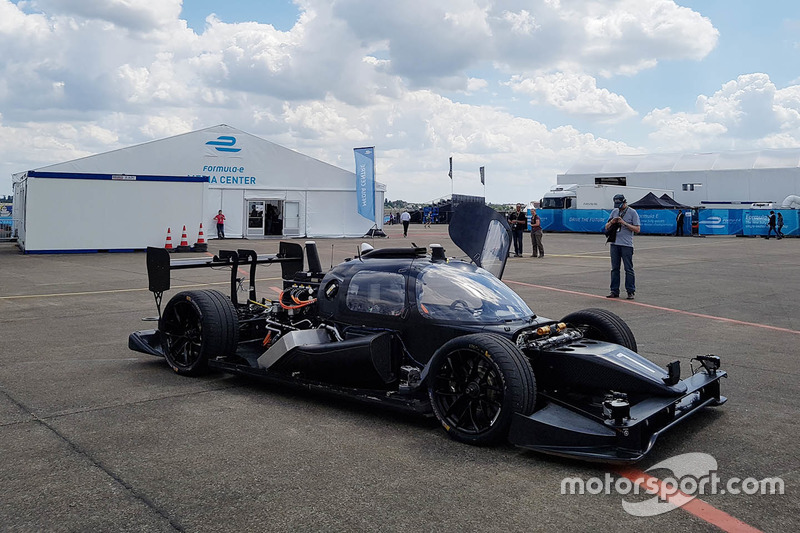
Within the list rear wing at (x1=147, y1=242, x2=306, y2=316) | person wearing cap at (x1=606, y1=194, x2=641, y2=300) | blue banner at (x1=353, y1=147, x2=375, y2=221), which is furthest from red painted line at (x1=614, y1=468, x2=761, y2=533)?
blue banner at (x1=353, y1=147, x2=375, y2=221)

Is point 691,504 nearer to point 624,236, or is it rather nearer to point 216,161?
point 624,236

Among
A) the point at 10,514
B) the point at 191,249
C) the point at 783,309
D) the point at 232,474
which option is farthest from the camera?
the point at 191,249

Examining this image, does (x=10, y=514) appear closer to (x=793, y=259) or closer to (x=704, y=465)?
(x=704, y=465)

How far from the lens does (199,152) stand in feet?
110

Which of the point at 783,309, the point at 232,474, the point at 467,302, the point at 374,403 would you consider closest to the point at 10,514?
the point at 232,474

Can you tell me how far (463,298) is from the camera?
5.41m

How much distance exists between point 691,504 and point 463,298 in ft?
7.46

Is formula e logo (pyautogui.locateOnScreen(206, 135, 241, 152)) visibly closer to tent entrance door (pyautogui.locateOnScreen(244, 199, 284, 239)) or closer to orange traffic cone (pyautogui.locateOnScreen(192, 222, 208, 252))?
tent entrance door (pyautogui.locateOnScreen(244, 199, 284, 239))

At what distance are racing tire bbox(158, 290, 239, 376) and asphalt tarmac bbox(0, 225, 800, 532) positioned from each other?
0.26m

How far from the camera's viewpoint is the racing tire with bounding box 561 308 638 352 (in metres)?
5.80

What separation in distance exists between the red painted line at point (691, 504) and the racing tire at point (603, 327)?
5.87ft

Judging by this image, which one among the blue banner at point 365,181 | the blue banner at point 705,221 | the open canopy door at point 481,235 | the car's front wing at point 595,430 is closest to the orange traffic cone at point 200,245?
the blue banner at point 365,181

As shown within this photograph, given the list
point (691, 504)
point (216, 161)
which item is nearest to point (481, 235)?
point (691, 504)

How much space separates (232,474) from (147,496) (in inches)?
20.1
